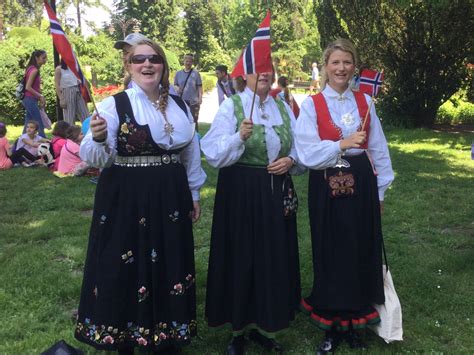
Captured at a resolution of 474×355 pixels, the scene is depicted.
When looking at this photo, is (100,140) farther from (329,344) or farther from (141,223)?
(329,344)

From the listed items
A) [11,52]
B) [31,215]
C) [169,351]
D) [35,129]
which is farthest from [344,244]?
[11,52]

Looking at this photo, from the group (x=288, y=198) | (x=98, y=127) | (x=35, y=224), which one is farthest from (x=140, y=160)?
(x=35, y=224)

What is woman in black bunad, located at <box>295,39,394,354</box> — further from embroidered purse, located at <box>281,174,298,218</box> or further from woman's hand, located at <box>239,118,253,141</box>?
woman's hand, located at <box>239,118,253,141</box>

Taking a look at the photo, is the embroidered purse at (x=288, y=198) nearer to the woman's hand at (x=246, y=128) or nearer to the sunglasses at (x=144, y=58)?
the woman's hand at (x=246, y=128)

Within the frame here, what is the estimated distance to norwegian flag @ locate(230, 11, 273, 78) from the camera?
3.06m

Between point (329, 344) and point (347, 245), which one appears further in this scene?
point (329, 344)

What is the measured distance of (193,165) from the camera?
336 centimetres

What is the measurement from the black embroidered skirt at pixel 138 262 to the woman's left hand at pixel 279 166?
1.85ft

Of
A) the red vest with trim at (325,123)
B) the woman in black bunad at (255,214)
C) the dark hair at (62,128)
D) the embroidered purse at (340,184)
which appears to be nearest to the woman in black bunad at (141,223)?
the woman in black bunad at (255,214)

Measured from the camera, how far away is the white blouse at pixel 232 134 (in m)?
3.17

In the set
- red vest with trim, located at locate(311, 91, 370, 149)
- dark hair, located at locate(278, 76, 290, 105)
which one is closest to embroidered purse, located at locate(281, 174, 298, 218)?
red vest with trim, located at locate(311, 91, 370, 149)

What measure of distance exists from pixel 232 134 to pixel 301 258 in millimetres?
2260

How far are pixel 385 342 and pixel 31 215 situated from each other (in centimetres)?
475

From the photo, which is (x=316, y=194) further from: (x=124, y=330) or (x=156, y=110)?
(x=124, y=330)
